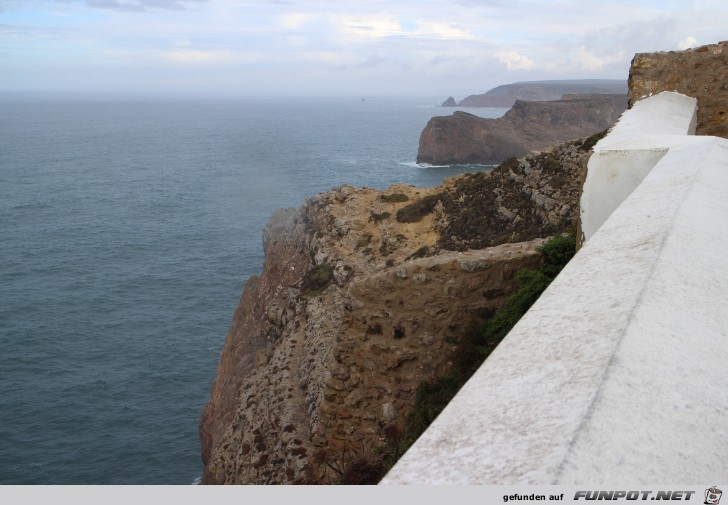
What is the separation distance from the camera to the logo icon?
271 cm

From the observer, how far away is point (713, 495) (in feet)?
8.98

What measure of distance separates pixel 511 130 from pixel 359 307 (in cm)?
9378

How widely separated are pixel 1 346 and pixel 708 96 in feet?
117

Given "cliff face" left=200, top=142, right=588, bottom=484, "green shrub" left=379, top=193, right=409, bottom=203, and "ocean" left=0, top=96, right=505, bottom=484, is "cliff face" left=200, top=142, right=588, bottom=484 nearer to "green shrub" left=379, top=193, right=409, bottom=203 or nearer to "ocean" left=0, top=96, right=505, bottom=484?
"green shrub" left=379, top=193, right=409, bottom=203

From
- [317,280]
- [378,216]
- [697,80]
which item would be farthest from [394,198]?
[697,80]

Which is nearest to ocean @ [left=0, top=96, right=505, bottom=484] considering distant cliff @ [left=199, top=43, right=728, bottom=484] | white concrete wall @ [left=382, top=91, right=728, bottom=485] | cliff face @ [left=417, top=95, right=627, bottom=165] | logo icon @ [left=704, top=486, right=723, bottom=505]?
cliff face @ [left=417, top=95, right=627, bottom=165]

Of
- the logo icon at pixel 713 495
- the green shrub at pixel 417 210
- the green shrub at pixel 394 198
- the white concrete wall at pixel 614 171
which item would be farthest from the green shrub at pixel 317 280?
the logo icon at pixel 713 495

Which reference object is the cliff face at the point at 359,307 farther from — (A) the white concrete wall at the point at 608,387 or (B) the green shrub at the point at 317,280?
(A) the white concrete wall at the point at 608,387

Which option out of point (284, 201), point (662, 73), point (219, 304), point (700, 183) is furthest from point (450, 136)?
point (700, 183)

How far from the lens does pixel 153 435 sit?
2830 cm

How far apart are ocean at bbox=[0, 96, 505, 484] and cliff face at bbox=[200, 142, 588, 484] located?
6.50m

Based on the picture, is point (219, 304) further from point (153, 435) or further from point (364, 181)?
point (364, 181)

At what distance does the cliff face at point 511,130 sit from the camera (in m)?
93.1

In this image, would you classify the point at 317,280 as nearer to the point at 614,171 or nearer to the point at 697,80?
the point at 697,80
